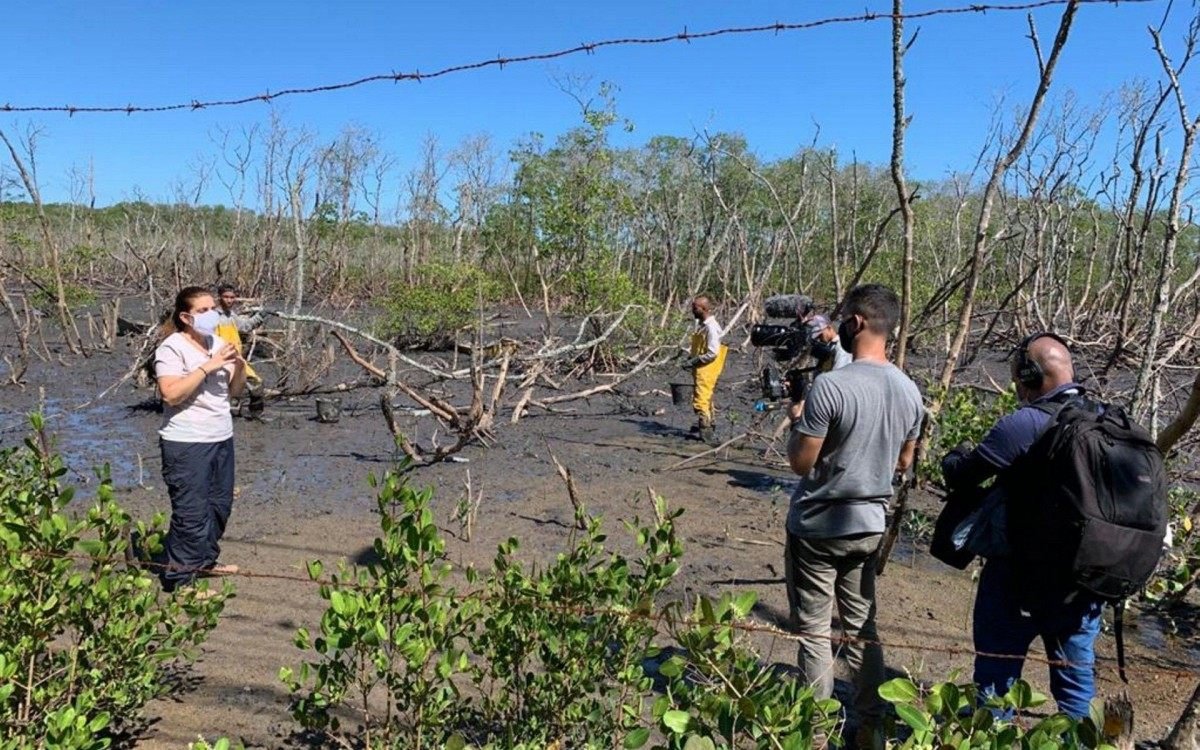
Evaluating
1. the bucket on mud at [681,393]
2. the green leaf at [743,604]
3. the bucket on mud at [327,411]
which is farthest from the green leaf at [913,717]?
the bucket on mud at [681,393]

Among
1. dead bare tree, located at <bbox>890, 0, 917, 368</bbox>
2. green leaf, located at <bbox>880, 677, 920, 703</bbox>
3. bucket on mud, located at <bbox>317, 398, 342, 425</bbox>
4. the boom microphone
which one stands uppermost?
dead bare tree, located at <bbox>890, 0, 917, 368</bbox>

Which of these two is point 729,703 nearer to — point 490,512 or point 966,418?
point 966,418

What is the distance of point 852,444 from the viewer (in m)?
2.78

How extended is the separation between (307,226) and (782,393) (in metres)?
22.1

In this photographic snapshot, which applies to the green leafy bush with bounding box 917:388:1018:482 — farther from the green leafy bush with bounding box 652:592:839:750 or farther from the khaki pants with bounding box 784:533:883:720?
the green leafy bush with bounding box 652:592:839:750

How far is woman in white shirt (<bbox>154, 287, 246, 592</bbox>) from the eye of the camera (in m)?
3.73

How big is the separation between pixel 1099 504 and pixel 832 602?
873 mm

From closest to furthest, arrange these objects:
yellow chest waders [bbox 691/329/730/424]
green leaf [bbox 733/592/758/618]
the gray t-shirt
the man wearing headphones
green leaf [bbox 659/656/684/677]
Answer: green leaf [bbox 659/656/684/677], green leaf [bbox 733/592/758/618], the man wearing headphones, the gray t-shirt, yellow chest waders [bbox 691/329/730/424]

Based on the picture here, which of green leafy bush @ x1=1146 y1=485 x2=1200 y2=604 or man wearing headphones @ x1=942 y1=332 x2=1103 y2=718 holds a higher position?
man wearing headphones @ x1=942 y1=332 x2=1103 y2=718

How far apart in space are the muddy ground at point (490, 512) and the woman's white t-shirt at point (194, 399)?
84 cm

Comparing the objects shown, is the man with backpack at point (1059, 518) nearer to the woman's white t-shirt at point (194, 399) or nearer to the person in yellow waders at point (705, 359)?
the woman's white t-shirt at point (194, 399)

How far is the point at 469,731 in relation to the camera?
2.82 m

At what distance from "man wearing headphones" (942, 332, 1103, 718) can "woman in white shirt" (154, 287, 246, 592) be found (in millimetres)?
3049

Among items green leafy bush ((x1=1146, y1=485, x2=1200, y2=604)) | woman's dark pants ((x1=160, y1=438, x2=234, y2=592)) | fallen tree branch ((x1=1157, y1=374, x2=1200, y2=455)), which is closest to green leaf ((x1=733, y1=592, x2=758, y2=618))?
fallen tree branch ((x1=1157, y1=374, x2=1200, y2=455))
